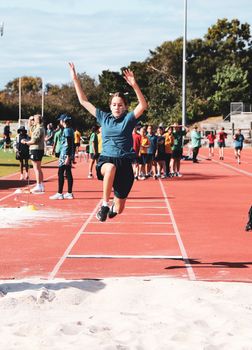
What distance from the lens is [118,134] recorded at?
26.8ft

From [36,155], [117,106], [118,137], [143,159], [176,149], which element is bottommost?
[143,159]

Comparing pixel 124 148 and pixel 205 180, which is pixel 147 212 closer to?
pixel 124 148

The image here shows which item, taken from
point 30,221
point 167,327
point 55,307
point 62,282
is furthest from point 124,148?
point 30,221

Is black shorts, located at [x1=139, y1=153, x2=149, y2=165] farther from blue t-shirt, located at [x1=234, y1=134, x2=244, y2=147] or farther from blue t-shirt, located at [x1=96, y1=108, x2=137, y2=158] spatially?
blue t-shirt, located at [x1=96, y1=108, x2=137, y2=158]

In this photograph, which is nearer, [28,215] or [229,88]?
[28,215]

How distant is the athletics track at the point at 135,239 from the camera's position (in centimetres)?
838

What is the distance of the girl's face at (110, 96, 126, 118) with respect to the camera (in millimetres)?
8133

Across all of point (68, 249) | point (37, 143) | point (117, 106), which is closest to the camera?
point (117, 106)

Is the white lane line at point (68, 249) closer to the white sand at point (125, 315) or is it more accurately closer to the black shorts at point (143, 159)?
the white sand at point (125, 315)

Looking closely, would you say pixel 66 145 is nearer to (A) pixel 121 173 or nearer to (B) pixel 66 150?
(B) pixel 66 150

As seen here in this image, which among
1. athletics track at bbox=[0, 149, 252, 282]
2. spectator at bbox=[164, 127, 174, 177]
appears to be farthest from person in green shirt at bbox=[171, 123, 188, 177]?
athletics track at bbox=[0, 149, 252, 282]

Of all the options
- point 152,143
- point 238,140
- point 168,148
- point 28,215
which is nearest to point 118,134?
point 28,215

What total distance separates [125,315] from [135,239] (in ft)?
15.3

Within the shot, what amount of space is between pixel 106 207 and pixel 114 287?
1.61m
